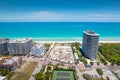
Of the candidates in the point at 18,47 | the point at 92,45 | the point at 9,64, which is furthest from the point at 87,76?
the point at 18,47

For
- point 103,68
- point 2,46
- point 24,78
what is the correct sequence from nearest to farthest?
point 24,78 → point 103,68 → point 2,46

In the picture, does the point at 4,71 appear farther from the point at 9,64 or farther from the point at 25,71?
the point at 25,71

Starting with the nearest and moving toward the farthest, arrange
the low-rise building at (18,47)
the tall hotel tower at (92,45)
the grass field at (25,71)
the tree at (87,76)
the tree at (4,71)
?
the tree at (87,76) → the grass field at (25,71) → the tree at (4,71) → the tall hotel tower at (92,45) → the low-rise building at (18,47)

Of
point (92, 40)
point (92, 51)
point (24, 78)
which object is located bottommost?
point (24, 78)

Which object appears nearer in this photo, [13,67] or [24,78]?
[24,78]

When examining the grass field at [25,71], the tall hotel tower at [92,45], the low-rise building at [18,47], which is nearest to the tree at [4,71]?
the grass field at [25,71]

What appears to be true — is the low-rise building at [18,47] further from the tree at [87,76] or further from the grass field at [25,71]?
the tree at [87,76]

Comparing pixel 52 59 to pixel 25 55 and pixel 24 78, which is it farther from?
pixel 24 78

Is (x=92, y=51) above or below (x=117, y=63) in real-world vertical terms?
above

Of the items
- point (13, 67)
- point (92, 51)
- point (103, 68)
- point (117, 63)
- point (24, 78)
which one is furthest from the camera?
point (92, 51)

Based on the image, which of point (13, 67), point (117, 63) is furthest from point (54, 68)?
point (117, 63)
